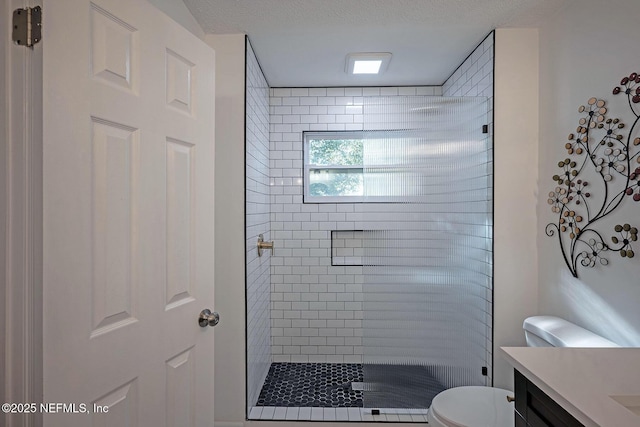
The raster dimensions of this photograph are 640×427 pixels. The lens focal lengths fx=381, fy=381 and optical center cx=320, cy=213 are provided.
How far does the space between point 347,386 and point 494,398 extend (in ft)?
3.98

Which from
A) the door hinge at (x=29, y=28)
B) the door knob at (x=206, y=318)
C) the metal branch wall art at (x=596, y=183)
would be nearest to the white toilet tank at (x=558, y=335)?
the metal branch wall art at (x=596, y=183)

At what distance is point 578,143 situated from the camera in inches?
72.1

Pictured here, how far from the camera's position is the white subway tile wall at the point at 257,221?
238cm

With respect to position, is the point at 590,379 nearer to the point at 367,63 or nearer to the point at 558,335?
the point at 558,335

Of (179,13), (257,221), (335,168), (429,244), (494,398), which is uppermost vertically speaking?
(179,13)

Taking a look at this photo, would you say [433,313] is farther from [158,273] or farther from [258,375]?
[158,273]

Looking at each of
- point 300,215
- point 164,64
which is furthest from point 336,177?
point 164,64

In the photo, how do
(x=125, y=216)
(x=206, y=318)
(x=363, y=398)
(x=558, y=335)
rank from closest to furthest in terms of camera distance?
(x=125, y=216)
(x=206, y=318)
(x=558, y=335)
(x=363, y=398)

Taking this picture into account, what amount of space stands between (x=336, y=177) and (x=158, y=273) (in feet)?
7.29

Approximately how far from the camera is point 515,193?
7.29 feet

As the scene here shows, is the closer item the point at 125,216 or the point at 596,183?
the point at 125,216

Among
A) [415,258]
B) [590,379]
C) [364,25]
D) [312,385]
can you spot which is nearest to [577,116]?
[415,258]

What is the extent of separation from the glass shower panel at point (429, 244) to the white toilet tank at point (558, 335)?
339mm

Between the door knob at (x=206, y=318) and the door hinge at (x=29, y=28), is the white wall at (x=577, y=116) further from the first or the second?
the door hinge at (x=29, y=28)
